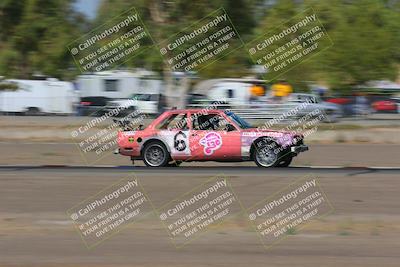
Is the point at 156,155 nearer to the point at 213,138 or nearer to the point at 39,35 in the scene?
the point at 213,138

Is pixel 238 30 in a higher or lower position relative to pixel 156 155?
higher

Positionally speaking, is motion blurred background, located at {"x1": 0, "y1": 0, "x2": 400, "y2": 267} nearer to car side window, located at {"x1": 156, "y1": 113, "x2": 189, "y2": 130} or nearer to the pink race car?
the pink race car

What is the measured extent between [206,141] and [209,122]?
1.57 feet

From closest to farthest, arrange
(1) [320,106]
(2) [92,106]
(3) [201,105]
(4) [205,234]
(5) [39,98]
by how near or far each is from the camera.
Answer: (4) [205,234] < (3) [201,105] < (1) [320,106] < (2) [92,106] < (5) [39,98]

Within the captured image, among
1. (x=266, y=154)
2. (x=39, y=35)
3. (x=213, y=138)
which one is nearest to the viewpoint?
(x=266, y=154)

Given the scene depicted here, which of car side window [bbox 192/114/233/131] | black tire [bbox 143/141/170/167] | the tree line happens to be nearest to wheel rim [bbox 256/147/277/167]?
car side window [bbox 192/114/233/131]

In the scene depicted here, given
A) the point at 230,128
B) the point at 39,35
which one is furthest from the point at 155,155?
the point at 39,35

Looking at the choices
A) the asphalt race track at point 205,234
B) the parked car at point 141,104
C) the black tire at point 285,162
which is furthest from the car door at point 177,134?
the parked car at point 141,104

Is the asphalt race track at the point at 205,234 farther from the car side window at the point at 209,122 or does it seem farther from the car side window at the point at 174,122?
the car side window at the point at 174,122

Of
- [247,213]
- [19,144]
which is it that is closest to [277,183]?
[247,213]

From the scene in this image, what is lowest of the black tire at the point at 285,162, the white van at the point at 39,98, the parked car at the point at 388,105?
the parked car at the point at 388,105

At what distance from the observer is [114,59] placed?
35.7 m

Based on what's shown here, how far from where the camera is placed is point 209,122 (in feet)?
58.5

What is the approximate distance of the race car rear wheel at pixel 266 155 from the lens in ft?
56.9
